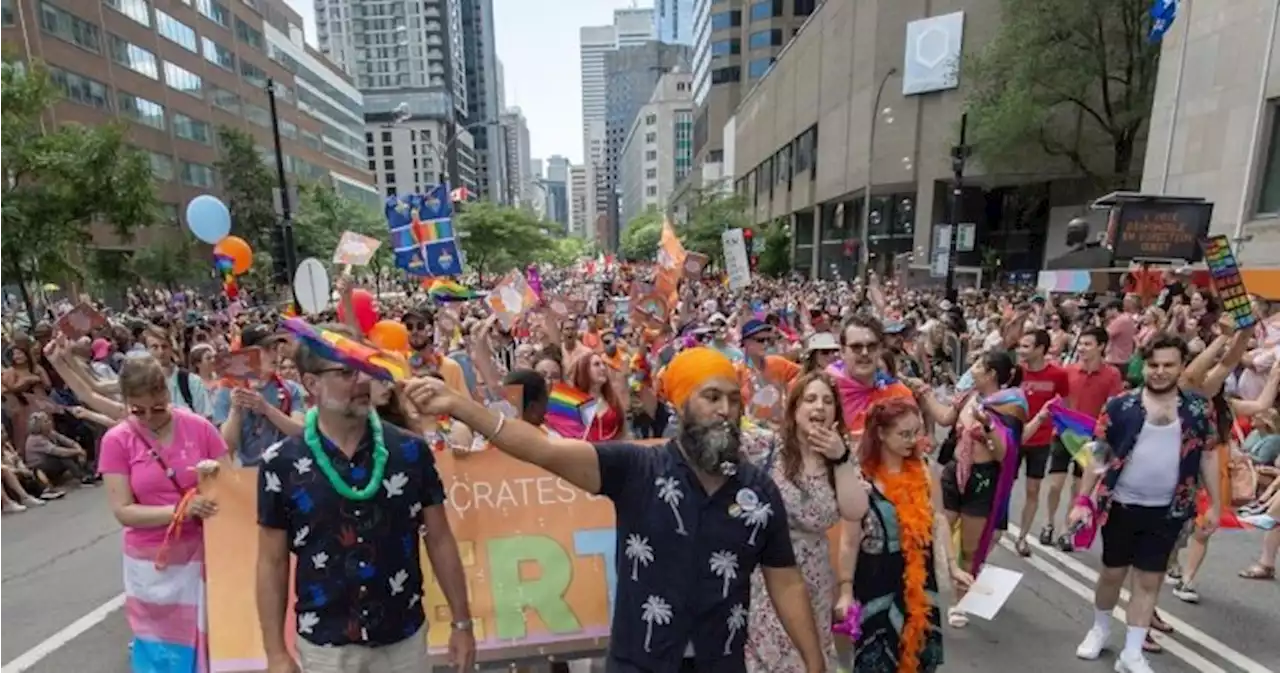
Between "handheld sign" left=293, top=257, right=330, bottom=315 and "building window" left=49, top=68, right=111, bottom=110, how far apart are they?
1411 inches

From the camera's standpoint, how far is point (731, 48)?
7725cm

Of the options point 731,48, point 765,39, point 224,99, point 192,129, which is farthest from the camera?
point 731,48

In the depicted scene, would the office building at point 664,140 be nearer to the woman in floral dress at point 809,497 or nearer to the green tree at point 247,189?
the green tree at point 247,189

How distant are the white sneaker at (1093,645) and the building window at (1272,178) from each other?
626 inches

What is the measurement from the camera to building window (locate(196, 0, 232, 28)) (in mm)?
47359

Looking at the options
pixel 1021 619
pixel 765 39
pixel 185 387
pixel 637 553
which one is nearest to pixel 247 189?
pixel 185 387

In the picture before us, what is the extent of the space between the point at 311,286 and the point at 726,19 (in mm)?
79463

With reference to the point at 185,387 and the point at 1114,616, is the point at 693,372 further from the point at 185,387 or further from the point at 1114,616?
the point at 185,387

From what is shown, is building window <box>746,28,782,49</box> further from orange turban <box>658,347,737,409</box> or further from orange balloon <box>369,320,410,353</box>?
orange turban <box>658,347,737,409</box>

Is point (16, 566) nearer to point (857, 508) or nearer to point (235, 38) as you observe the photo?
point (857, 508)

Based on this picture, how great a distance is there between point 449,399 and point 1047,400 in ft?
17.0

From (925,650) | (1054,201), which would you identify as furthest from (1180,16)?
(925,650)

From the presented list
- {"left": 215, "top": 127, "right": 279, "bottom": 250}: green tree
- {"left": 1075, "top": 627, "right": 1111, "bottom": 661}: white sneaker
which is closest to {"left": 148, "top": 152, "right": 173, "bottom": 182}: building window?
{"left": 215, "top": 127, "right": 279, "bottom": 250}: green tree

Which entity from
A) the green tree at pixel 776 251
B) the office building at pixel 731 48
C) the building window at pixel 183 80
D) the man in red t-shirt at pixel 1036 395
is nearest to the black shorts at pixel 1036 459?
the man in red t-shirt at pixel 1036 395
